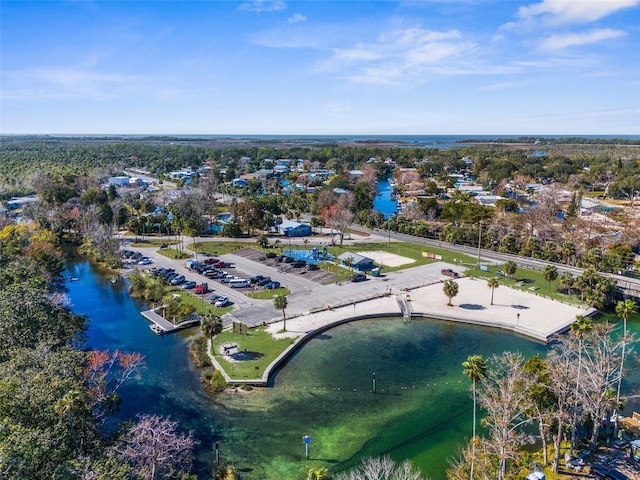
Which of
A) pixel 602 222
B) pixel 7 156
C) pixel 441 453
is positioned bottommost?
pixel 441 453

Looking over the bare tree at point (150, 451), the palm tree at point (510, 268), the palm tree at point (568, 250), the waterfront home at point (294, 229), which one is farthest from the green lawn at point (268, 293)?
the palm tree at point (568, 250)

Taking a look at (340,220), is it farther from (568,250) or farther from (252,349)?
(252,349)

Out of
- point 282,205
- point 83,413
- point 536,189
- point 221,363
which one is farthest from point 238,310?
point 536,189

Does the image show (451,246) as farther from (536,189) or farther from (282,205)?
(536,189)

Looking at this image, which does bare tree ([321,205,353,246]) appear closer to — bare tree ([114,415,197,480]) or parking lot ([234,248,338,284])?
parking lot ([234,248,338,284])

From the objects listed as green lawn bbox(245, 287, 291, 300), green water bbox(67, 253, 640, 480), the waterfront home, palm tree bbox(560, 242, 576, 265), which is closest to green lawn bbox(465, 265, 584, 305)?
palm tree bbox(560, 242, 576, 265)

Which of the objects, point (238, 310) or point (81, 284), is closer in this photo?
point (238, 310)
